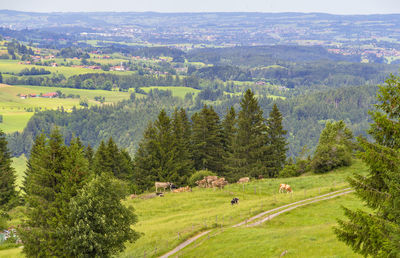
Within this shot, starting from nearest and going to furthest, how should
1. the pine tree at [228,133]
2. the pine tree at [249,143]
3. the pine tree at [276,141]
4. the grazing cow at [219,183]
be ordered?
the grazing cow at [219,183]
the pine tree at [249,143]
the pine tree at [276,141]
the pine tree at [228,133]

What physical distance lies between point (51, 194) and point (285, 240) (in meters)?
21.3

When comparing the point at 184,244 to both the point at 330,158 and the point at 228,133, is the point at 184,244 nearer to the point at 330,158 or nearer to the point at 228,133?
the point at 330,158

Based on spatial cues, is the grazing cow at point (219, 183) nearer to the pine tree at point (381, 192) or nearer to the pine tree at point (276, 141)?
the pine tree at point (276, 141)

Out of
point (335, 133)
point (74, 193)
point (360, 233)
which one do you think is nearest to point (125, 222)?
point (74, 193)

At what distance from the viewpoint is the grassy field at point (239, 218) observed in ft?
114

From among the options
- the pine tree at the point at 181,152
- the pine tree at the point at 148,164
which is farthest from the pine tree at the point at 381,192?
the pine tree at the point at 148,164

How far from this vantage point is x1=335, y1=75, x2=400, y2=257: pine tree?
1847 cm

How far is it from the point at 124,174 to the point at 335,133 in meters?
51.1

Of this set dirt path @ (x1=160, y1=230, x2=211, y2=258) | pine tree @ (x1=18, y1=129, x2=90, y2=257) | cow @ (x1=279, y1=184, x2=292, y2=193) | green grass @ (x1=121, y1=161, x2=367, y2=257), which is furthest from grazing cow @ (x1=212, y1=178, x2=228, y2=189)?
pine tree @ (x1=18, y1=129, x2=90, y2=257)

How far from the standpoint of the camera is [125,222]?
114 feet

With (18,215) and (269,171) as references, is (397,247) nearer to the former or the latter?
(18,215)

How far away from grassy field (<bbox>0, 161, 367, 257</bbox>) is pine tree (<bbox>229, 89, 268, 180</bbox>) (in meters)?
14.2

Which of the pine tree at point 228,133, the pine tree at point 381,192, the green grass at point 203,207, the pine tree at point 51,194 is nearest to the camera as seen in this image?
the pine tree at point 381,192

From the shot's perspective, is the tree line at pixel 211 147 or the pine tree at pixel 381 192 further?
the tree line at pixel 211 147
